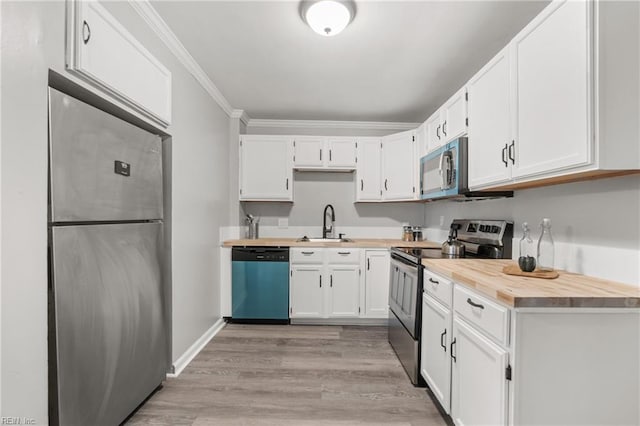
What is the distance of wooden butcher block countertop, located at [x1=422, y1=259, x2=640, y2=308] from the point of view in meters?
1.12

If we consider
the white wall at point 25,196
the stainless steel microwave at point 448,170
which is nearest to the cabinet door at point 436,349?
the stainless steel microwave at point 448,170

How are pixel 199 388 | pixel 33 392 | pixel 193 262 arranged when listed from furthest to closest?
pixel 193 262, pixel 199 388, pixel 33 392

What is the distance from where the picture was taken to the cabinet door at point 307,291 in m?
3.31

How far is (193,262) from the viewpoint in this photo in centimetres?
259

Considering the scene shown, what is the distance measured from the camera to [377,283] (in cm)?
331

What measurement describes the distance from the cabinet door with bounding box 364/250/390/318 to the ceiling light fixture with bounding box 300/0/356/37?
218cm

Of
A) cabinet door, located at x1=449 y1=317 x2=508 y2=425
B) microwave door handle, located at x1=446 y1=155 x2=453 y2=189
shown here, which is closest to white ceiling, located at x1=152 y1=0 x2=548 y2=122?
microwave door handle, located at x1=446 y1=155 x2=453 y2=189

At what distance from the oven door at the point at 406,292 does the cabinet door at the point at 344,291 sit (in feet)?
1.84

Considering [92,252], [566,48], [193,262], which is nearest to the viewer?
[566,48]

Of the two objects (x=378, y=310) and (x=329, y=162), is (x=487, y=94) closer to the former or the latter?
(x=329, y=162)

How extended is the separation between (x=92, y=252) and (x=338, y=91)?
2394 mm

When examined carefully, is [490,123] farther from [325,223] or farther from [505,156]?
[325,223]

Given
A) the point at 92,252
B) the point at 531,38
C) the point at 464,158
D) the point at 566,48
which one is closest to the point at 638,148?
the point at 566,48

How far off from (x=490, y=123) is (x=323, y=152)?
6.73 feet
